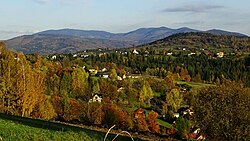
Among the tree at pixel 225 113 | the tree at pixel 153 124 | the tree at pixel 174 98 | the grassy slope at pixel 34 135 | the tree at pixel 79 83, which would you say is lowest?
the tree at pixel 174 98

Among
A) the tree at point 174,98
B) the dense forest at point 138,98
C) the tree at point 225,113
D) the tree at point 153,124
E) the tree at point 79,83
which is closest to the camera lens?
the tree at point 225,113

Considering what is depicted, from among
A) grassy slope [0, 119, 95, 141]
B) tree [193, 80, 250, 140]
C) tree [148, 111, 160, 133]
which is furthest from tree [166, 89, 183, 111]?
grassy slope [0, 119, 95, 141]

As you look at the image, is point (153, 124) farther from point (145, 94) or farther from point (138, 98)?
point (138, 98)

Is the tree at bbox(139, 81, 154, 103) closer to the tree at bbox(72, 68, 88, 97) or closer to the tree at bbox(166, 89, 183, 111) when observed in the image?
the tree at bbox(166, 89, 183, 111)

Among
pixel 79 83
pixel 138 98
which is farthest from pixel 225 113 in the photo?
pixel 79 83

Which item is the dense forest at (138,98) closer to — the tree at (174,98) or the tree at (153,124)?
the tree at (174,98)

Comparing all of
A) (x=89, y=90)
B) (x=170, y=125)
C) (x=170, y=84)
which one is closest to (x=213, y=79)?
(x=170, y=84)

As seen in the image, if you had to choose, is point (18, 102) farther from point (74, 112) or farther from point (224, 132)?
point (74, 112)

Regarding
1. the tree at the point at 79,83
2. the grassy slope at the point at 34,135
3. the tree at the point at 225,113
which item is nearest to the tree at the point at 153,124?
the tree at the point at 79,83
